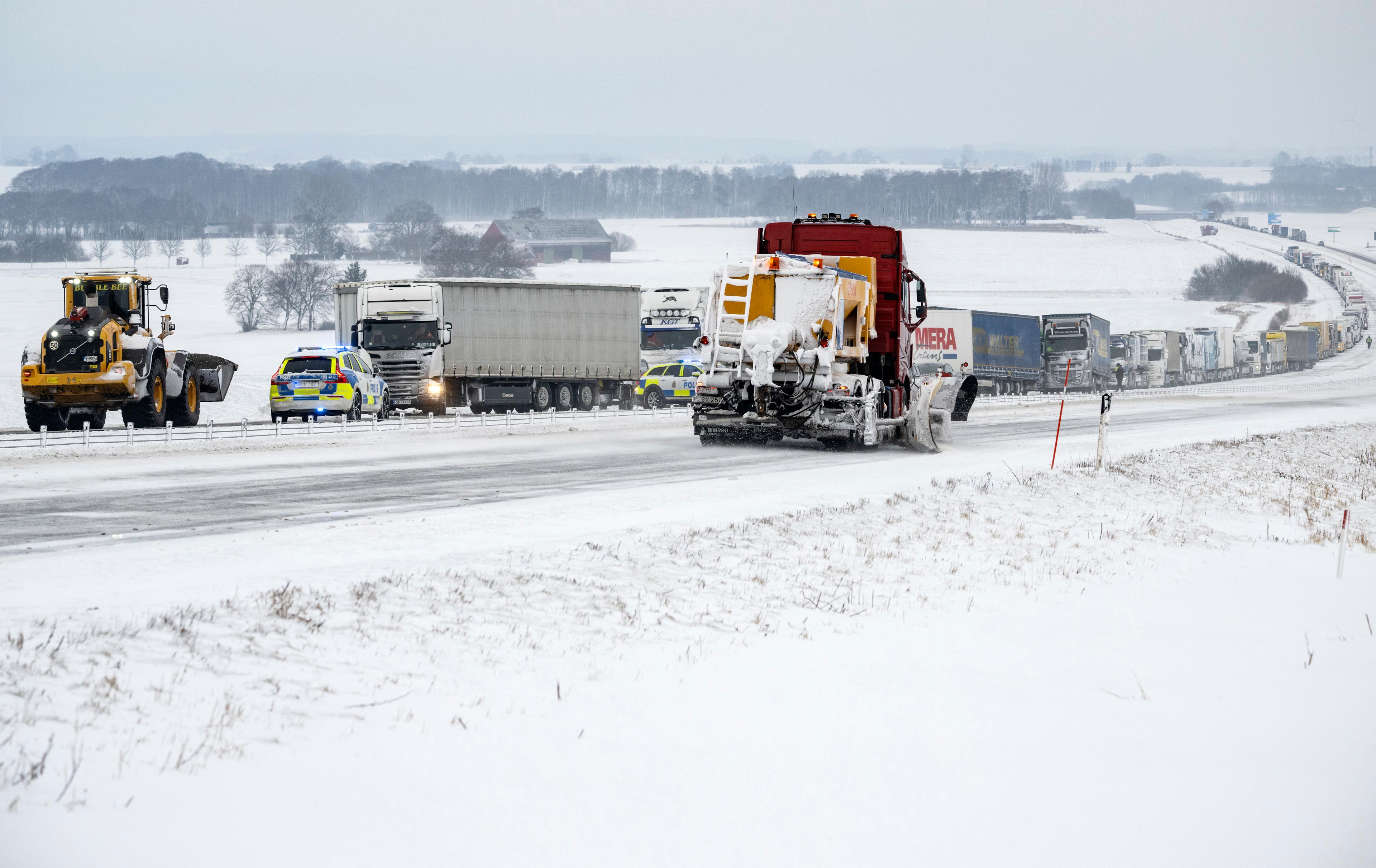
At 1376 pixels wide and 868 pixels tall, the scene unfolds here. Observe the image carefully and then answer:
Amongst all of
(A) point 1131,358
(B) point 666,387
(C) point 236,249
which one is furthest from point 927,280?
(B) point 666,387

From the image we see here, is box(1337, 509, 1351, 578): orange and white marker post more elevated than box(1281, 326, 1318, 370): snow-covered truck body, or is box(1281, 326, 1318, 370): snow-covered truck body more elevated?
box(1281, 326, 1318, 370): snow-covered truck body

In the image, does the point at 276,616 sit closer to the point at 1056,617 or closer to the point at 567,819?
the point at 567,819

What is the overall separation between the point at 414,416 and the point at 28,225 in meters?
131

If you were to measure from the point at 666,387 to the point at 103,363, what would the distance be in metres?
18.7

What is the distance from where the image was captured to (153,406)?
24.1 m

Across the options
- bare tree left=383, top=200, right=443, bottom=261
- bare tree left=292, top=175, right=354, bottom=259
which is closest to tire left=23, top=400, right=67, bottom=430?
bare tree left=383, top=200, right=443, bottom=261

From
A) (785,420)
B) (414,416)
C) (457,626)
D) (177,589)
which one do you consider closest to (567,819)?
(457,626)

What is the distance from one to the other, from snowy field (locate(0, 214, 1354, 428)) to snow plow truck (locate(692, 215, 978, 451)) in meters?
24.3

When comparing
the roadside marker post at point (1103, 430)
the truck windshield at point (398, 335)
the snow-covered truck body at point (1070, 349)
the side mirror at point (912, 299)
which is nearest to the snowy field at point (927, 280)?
the truck windshield at point (398, 335)

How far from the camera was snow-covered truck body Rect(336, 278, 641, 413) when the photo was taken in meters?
35.7

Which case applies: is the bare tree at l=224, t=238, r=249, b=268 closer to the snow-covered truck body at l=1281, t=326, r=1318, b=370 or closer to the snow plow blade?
the snow-covered truck body at l=1281, t=326, r=1318, b=370

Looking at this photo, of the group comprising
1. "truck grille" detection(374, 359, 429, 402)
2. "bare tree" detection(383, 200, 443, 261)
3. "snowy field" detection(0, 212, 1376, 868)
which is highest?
"bare tree" detection(383, 200, 443, 261)

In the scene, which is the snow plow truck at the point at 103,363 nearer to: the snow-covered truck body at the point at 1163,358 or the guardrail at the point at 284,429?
Result: the guardrail at the point at 284,429

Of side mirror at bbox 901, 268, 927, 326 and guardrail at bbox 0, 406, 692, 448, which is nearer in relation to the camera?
guardrail at bbox 0, 406, 692, 448
